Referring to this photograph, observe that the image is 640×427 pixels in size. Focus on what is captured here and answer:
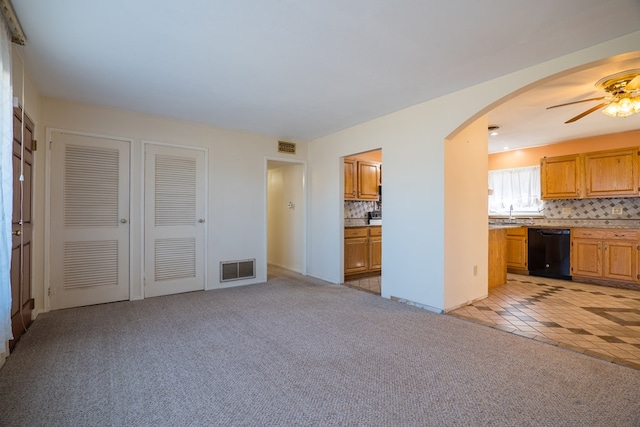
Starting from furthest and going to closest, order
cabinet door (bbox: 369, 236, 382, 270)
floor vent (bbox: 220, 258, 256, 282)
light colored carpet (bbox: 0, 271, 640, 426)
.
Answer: cabinet door (bbox: 369, 236, 382, 270) → floor vent (bbox: 220, 258, 256, 282) → light colored carpet (bbox: 0, 271, 640, 426)

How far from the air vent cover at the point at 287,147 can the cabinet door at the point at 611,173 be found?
5084 mm

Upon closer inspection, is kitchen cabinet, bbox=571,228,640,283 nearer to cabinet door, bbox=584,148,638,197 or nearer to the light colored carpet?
cabinet door, bbox=584,148,638,197

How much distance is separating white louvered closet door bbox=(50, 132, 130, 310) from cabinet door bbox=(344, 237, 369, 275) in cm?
324

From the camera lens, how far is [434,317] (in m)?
3.28

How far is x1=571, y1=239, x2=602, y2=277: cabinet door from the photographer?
4.86m

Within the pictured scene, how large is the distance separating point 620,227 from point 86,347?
705cm

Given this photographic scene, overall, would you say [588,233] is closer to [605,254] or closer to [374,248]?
[605,254]

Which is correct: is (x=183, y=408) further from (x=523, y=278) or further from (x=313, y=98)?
(x=523, y=278)

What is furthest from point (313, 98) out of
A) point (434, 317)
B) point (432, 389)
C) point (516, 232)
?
point (516, 232)

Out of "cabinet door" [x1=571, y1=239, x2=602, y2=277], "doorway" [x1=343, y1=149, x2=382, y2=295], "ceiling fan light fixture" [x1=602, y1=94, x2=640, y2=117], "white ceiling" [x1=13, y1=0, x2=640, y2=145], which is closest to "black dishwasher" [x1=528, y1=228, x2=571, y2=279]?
"cabinet door" [x1=571, y1=239, x2=602, y2=277]

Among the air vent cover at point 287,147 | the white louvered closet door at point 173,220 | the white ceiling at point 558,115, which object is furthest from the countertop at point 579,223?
the white louvered closet door at point 173,220

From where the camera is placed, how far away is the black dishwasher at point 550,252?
5191 millimetres

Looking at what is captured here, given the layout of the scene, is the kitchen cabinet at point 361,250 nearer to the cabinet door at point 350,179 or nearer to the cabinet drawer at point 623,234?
the cabinet door at point 350,179

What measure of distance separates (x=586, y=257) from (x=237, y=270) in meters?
5.71
